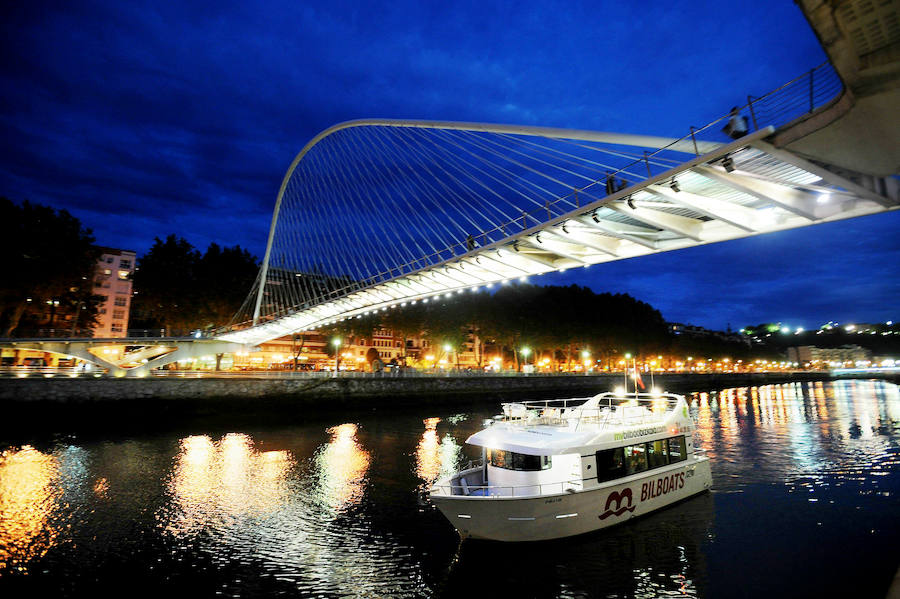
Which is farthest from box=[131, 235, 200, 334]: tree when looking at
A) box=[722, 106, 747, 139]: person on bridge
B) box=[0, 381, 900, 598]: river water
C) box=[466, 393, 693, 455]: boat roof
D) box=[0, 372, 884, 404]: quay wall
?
box=[722, 106, 747, 139]: person on bridge

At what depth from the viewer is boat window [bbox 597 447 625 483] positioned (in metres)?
13.2

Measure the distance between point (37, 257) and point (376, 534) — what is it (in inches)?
2153

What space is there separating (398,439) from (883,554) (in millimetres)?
23889

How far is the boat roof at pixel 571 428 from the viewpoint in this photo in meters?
12.9

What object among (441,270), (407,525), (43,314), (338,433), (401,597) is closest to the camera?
(401,597)

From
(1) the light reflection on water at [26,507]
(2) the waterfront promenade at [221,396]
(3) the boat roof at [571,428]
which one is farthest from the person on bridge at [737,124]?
(2) the waterfront promenade at [221,396]

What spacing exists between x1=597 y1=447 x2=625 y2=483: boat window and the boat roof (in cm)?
32

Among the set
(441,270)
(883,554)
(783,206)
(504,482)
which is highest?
(441,270)

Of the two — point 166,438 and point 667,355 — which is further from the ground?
point 667,355

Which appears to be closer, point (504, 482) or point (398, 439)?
point (504, 482)

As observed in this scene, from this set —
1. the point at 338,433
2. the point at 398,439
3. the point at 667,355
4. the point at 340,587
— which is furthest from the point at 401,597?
the point at 667,355

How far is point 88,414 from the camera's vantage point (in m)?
36.1

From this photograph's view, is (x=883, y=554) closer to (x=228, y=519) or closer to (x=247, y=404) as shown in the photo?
(x=228, y=519)

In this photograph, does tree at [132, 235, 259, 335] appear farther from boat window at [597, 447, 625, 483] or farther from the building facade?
boat window at [597, 447, 625, 483]
